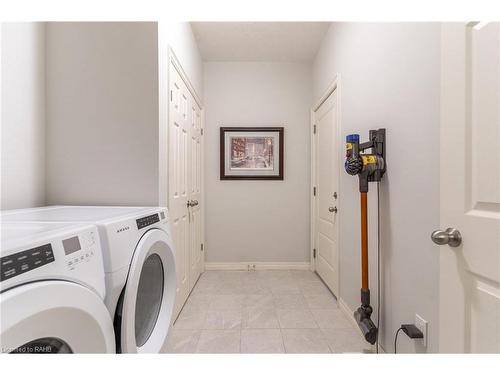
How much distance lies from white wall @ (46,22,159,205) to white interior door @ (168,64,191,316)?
0.99 ft

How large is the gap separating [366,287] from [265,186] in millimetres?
1854

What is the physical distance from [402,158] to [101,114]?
170cm

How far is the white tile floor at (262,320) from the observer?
1.69m

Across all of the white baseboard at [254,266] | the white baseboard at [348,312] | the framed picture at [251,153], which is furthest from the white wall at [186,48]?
the white baseboard at [348,312]

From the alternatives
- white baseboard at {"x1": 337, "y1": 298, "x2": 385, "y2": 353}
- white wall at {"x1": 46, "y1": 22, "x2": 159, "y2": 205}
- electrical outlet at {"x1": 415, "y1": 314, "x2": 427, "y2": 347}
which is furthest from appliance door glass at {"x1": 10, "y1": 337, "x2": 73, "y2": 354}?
white baseboard at {"x1": 337, "y1": 298, "x2": 385, "y2": 353}

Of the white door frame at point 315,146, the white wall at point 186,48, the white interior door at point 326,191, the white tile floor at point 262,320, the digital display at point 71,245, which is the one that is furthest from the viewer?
the white interior door at point 326,191

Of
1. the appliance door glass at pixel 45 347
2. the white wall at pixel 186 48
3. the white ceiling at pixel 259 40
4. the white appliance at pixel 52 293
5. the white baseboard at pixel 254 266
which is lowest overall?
the white baseboard at pixel 254 266

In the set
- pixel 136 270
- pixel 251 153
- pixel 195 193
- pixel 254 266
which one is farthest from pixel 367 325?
pixel 251 153

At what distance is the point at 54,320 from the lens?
1.69ft

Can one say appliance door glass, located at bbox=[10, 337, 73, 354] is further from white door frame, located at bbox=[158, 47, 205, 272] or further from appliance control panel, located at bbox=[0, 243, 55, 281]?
white door frame, located at bbox=[158, 47, 205, 272]

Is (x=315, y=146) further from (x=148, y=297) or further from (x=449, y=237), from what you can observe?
(x=148, y=297)

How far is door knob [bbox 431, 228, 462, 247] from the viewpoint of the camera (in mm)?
812

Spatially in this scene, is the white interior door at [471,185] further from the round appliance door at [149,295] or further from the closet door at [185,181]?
the closet door at [185,181]

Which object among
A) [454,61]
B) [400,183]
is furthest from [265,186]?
[454,61]
